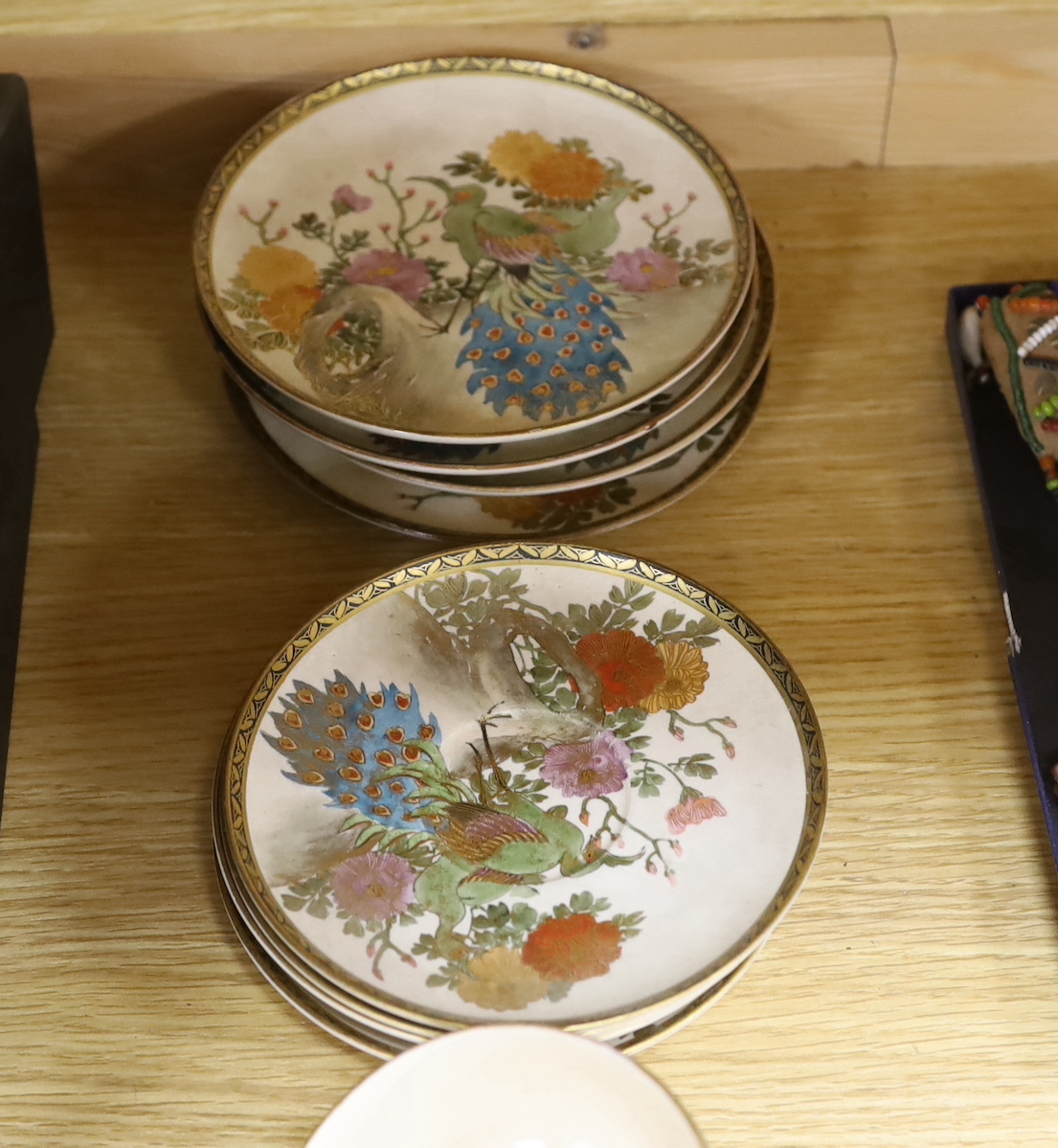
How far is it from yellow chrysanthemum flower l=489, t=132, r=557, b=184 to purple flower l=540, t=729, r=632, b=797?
1.30 feet

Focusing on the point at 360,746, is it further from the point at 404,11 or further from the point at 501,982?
the point at 404,11

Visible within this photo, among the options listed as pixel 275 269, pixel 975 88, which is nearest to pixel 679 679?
pixel 275 269

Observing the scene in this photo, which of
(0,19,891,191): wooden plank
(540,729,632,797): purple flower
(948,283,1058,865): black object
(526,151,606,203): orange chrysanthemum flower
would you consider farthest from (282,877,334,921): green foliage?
(0,19,891,191): wooden plank

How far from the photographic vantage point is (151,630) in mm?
762

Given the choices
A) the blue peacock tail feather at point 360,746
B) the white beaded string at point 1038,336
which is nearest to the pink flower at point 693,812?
the blue peacock tail feather at point 360,746

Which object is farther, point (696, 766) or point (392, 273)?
point (392, 273)

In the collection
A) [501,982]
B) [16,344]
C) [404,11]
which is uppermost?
[404,11]

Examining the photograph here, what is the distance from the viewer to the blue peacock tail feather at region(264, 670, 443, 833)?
0.65 metres

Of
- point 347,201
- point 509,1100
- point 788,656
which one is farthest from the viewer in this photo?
point 347,201

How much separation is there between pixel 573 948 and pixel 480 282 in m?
0.42

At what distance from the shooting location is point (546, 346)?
78 cm

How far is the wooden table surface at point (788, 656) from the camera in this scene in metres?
0.61

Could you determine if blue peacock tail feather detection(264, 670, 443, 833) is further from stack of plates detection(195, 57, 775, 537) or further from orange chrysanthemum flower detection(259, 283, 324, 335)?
orange chrysanthemum flower detection(259, 283, 324, 335)

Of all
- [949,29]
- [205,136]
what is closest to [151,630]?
[205,136]
